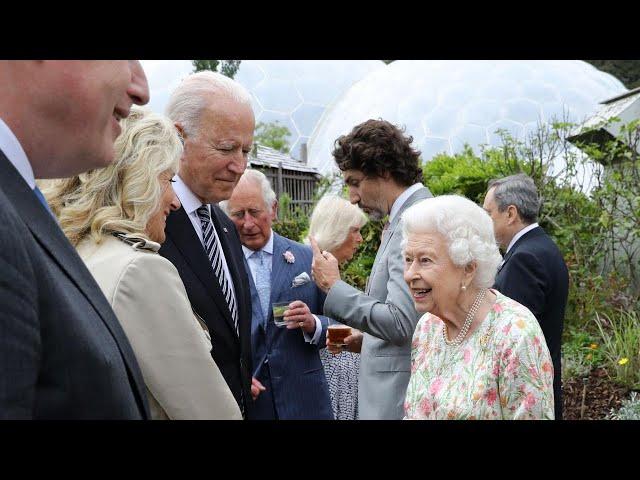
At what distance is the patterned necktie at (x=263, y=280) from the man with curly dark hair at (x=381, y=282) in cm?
32

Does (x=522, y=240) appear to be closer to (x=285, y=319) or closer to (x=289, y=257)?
(x=289, y=257)

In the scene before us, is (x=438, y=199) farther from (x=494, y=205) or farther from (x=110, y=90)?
(x=494, y=205)

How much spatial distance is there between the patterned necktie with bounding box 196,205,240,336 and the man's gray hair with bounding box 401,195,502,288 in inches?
30.9

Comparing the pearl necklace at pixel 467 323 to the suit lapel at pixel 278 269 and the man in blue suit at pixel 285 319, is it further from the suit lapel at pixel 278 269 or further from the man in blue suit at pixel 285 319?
the suit lapel at pixel 278 269

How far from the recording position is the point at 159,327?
222 cm

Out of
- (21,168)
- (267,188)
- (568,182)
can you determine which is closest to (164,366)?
(21,168)

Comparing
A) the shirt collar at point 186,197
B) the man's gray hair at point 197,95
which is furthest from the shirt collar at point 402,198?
the shirt collar at point 186,197

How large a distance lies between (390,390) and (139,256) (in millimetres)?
1672

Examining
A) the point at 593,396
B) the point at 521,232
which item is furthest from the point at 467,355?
the point at 593,396

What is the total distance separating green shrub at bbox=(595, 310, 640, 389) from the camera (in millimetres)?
7242

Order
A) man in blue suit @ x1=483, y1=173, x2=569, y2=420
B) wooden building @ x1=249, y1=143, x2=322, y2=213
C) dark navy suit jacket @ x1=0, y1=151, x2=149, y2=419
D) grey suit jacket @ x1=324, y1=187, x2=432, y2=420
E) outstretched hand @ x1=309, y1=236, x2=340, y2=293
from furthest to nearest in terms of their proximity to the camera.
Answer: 1. wooden building @ x1=249, y1=143, x2=322, y2=213
2. man in blue suit @ x1=483, y1=173, x2=569, y2=420
3. outstretched hand @ x1=309, y1=236, x2=340, y2=293
4. grey suit jacket @ x1=324, y1=187, x2=432, y2=420
5. dark navy suit jacket @ x1=0, y1=151, x2=149, y2=419

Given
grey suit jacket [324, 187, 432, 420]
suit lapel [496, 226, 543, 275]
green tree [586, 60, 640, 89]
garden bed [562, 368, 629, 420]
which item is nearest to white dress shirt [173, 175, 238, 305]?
grey suit jacket [324, 187, 432, 420]

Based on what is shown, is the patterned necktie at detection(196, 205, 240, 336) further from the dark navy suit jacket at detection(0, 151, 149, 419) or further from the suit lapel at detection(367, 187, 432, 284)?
the dark navy suit jacket at detection(0, 151, 149, 419)

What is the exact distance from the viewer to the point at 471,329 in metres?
2.95
